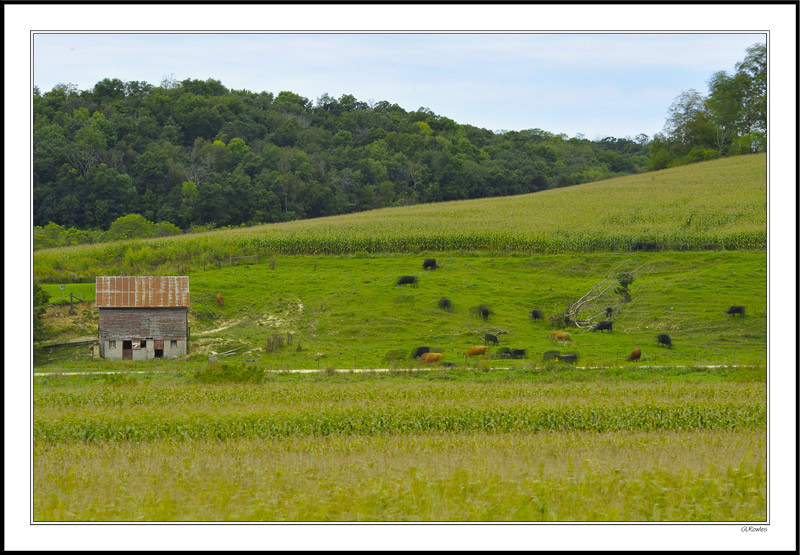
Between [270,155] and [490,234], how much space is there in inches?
2097

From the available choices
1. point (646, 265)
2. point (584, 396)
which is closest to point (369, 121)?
point (646, 265)

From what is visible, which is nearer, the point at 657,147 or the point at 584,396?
the point at 584,396

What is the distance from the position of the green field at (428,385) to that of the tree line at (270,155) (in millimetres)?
31765

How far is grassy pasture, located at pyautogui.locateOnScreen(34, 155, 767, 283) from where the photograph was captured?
52469 mm

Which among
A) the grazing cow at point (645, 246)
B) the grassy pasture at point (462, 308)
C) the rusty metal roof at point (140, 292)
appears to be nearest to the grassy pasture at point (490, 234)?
the grazing cow at point (645, 246)

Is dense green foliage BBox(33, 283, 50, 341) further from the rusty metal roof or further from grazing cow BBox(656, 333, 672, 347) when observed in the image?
grazing cow BBox(656, 333, 672, 347)

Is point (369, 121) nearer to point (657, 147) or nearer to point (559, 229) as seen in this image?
point (657, 147)

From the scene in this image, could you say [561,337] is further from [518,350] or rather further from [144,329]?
[144,329]

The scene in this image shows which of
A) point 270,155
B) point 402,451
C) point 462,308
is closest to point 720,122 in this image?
point 270,155

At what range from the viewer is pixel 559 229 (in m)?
59.1

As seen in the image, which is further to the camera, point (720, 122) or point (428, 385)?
point (720, 122)

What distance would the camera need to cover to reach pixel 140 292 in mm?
38125

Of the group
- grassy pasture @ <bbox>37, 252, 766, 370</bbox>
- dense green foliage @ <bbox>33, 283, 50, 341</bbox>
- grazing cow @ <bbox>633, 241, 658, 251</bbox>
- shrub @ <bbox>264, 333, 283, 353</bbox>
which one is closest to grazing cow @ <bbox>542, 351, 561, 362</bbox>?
grassy pasture @ <bbox>37, 252, 766, 370</bbox>

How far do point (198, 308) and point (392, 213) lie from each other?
125 ft
